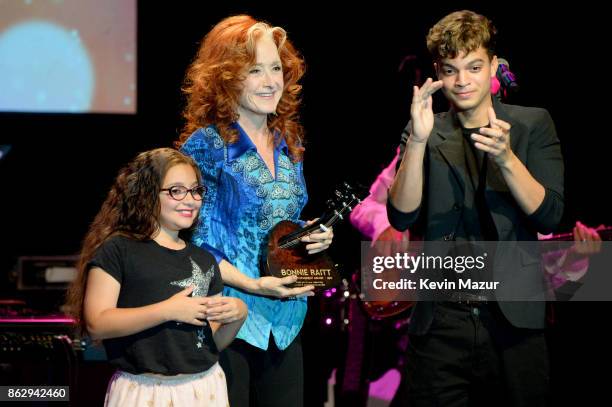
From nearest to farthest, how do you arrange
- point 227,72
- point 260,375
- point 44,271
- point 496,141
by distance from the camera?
point 496,141
point 260,375
point 227,72
point 44,271

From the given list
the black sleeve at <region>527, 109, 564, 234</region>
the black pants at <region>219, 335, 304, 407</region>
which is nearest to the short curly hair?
the black sleeve at <region>527, 109, 564, 234</region>

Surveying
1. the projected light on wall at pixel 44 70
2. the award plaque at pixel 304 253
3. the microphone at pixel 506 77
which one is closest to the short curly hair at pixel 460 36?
the microphone at pixel 506 77

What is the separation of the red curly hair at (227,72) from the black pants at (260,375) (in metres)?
0.66

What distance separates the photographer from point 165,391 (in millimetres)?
2500

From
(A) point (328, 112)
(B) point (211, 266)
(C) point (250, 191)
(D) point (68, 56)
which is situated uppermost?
(D) point (68, 56)

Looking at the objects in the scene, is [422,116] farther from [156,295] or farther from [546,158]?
[156,295]

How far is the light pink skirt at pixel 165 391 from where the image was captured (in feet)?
8.16

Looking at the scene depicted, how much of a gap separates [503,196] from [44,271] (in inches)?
171

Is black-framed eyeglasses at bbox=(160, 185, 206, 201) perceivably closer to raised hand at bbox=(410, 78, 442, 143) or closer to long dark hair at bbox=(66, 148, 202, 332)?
long dark hair at bbox=(66, 148, 202, 332)

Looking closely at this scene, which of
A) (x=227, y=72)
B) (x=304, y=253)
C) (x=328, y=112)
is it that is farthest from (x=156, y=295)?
(x=328, y=112)

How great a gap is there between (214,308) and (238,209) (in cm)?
37

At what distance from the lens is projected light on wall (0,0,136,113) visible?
240 inches

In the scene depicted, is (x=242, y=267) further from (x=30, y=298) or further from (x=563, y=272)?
(x=30, y=298)

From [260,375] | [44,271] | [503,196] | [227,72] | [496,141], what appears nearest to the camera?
[496,141]
